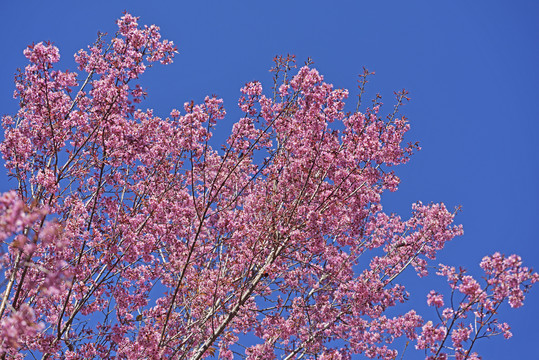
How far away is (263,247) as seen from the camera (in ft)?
24.0

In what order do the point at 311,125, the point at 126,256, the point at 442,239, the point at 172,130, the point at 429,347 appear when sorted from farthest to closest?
1. the point at 442,239
2. the point at 172,130
3. the point at 311,125
4. the point at 126,256
5. the point at 429,347

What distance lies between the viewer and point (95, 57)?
8352mm

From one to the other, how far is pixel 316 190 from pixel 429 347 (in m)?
3.15

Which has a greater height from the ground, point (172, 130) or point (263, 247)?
point (172, 130)

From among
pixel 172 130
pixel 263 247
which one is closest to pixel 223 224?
pixel 263 247

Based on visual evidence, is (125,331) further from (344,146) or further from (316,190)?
(344,146)

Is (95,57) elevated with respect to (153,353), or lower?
elevated

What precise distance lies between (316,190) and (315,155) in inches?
27.2

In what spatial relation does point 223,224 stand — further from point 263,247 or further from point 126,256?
point 126,256


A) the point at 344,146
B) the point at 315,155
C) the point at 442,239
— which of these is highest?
the point at 442,239

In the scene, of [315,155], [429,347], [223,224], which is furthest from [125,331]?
[429,347]

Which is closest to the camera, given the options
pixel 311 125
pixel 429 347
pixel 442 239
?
pixel 429 347

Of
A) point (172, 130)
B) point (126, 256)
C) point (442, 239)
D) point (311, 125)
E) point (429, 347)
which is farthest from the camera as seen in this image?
point (442, 239)

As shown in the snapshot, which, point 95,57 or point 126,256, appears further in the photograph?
point 95,57
